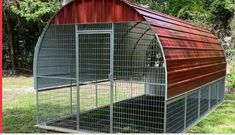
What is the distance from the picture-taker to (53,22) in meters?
8.18

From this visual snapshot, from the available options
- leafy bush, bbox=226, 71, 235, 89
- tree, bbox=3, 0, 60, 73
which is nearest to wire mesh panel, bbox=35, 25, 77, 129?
leafy bush, bbox=226, 71, 235, 89

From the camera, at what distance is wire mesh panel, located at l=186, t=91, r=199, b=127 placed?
29.8 ft

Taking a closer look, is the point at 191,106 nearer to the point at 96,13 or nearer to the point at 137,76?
the point at 137,76

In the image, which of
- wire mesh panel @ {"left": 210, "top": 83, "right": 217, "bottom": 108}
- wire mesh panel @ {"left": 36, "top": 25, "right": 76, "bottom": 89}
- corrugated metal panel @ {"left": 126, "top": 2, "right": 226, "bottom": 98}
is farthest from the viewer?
wire mesh panel @ {"left": 210, "top": 83, "right": 217, "bottom": 108}

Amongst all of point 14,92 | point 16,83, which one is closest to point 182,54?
point 14,92

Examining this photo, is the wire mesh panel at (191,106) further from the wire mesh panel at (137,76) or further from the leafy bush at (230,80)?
the leafy bush at (230,80)

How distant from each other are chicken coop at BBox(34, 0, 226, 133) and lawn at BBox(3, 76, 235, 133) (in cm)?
28

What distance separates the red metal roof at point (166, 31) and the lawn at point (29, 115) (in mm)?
1046

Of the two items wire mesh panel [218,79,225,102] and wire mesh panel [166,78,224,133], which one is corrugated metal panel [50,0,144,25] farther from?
wire mesh panel [218,79,225,102]

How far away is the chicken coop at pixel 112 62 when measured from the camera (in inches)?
286

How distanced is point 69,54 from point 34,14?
10.0 metres

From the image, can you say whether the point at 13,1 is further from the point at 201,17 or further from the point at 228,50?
the point at 228,50

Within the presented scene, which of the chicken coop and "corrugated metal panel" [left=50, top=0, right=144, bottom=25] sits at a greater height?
"corrugated metal panel" [left=50, top=0, right=144, bottom=25]

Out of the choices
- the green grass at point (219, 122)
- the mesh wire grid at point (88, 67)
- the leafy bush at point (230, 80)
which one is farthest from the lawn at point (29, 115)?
the leafy bush at point (230, 80)
